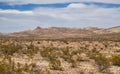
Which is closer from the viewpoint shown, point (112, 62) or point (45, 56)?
point (112, 62)

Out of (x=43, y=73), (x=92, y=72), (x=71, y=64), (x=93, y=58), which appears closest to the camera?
(x=43, y=73)

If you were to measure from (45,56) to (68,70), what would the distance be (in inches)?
218

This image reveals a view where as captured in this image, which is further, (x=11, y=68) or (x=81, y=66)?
(x=81, y=66)

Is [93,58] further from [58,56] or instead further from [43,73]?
[43,73]

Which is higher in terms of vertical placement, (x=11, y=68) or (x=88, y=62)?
(x=11, y=68)

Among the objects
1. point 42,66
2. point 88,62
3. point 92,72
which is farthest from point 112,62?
point 42,66

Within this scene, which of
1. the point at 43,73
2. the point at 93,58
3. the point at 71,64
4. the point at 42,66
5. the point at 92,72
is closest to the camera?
the point at 43,73

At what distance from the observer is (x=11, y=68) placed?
16938mm

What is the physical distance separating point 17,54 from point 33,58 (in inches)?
95.5

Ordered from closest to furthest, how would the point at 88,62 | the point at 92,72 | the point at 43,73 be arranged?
the point at 43,73 < the point at 92,72 < the point at 88,62

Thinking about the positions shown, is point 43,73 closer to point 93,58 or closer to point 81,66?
point 81,66

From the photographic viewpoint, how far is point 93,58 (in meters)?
23.1

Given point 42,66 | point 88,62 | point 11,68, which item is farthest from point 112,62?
point 11,68

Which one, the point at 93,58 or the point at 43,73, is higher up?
the point at 43,73
